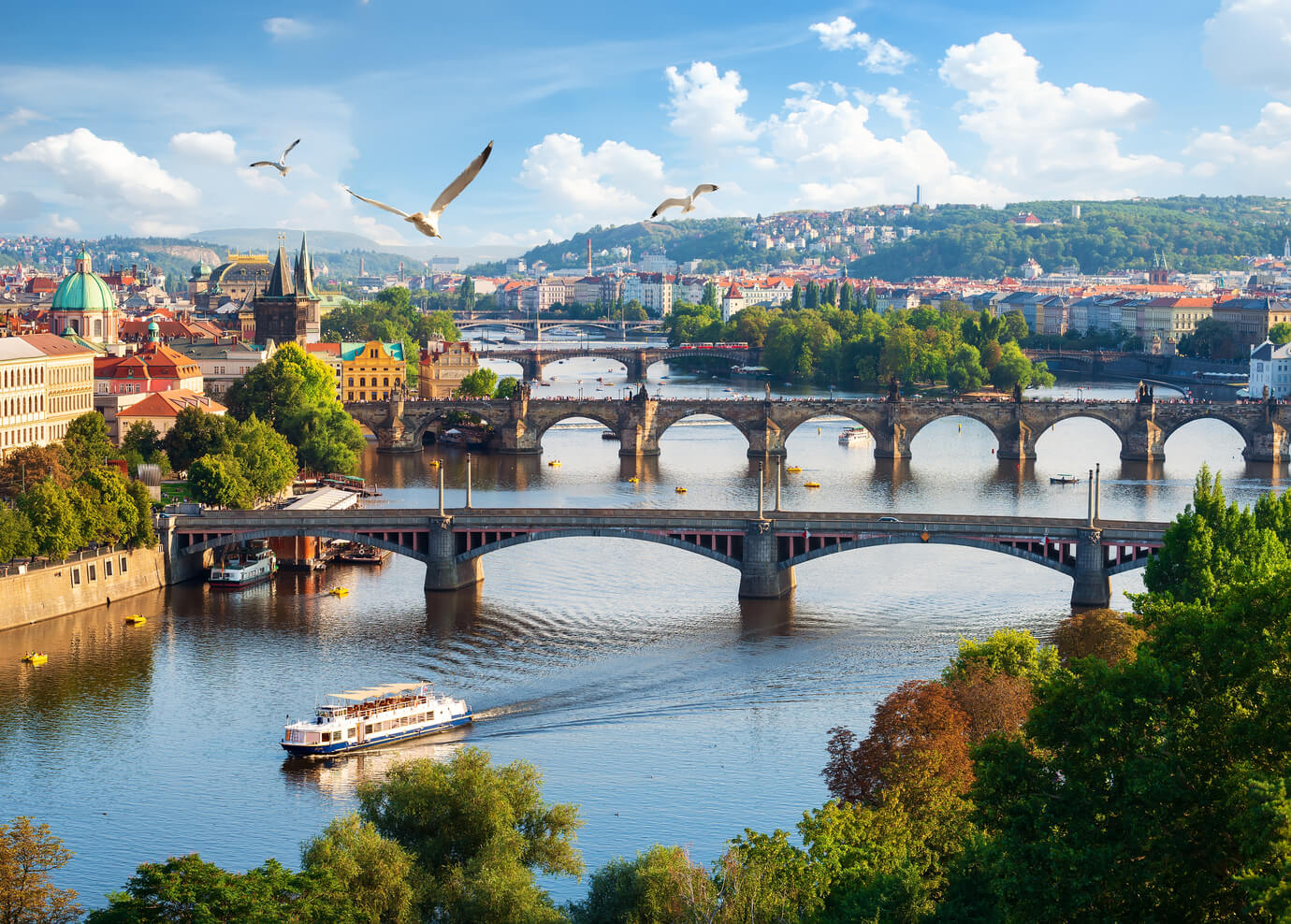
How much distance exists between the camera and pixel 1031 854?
16.8 metres

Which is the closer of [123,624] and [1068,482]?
[123,624]

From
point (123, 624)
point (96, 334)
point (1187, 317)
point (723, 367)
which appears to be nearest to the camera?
point (123, 624)

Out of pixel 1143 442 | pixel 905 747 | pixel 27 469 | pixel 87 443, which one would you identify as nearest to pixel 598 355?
pixel 1143 442

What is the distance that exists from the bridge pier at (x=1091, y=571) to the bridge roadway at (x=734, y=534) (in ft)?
0.07

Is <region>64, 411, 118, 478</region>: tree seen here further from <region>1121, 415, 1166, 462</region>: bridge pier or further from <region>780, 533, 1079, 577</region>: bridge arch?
<region>1121, 415, 1166, 462</region>: bridge pier

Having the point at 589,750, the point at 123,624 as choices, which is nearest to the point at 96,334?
the point at 123,624

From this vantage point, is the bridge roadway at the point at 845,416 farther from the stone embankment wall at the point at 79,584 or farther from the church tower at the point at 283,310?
the stone embankment wall at the point at 79,584

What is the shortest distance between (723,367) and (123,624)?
83.5m

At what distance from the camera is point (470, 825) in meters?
22.5

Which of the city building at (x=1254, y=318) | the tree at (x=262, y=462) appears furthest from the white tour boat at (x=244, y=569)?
the city building at (x=1254, y=318)

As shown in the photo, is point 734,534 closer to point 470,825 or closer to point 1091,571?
point 1091,571

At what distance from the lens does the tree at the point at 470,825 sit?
→ 21094mm

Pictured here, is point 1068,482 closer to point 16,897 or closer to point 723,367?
point 16,897

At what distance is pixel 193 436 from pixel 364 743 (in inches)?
1022
